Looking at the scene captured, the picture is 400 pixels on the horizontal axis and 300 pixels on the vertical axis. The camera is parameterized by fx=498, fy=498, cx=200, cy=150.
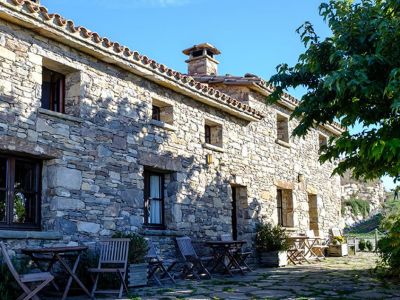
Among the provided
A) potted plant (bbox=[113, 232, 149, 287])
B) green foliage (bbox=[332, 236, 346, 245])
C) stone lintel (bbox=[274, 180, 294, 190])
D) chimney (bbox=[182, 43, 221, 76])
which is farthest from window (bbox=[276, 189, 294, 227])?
potted plant (bbox=[113, 232, 149, 287])

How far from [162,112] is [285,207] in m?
5.18

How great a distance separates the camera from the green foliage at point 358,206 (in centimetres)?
2316

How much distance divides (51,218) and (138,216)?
1.70 metres

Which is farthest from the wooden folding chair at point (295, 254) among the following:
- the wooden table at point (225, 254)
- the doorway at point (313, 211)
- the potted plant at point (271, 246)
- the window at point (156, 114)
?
the window at point (156, 114)

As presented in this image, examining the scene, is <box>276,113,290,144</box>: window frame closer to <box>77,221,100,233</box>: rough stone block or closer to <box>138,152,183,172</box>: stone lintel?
<box>138,152,183,172</box>: stone lintel

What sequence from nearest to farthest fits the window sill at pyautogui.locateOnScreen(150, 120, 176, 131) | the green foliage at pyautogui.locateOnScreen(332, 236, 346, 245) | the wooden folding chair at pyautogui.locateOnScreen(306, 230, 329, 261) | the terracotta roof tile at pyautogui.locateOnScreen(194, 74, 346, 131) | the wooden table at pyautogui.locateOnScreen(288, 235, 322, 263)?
the window sill at pyautogui.locateOnScreen(150, 120, 176, 131) < the terracotta roof tile at pyautogui.locateOnScreen(194, 74, 346, 131) < the wooden table at pyautogui.locateOnScreen(288, 235, 322, 263) < the wooden folding chair at pyautogui.locateOnScreen(306, 230, 329, 261) < the green foliage at pyautogui.locateOnScreen(332, 236, 346, 245)

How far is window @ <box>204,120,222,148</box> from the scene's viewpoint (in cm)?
1056

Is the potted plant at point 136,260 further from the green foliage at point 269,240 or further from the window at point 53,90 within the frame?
the green foliage at point 269,240

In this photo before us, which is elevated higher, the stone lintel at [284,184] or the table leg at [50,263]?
the stone lintel at [284,184]

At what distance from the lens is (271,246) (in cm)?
1111

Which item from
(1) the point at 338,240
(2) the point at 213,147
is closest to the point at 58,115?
(2) the point at 213,147

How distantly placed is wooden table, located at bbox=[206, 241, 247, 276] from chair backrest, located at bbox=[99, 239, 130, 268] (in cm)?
222

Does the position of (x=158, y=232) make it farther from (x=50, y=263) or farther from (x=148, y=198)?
(x=50, y=263)

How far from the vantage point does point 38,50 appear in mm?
6926
